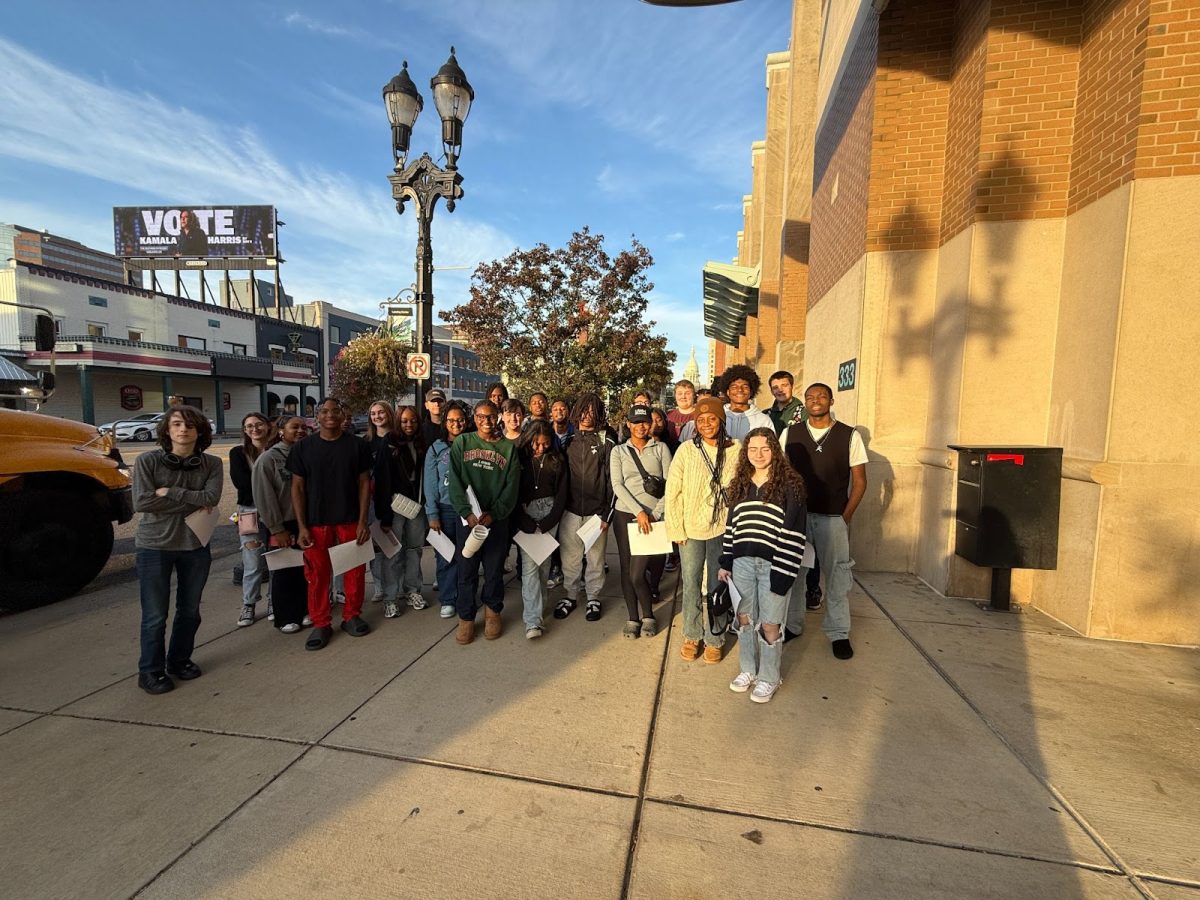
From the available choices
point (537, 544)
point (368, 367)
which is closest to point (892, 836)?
point (537, 544)

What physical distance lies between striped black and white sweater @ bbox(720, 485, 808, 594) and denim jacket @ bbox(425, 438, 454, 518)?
2.42 metres

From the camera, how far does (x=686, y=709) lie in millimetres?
3342

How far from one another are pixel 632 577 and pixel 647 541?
37 centimetres

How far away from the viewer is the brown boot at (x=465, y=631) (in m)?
4.27

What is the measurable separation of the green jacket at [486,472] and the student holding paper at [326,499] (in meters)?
0.77

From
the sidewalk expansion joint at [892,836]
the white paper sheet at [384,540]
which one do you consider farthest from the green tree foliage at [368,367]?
the sidewalk expansion joint at [892,836]

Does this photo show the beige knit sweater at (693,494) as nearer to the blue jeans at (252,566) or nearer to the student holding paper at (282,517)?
the student holding paper at (282,517)

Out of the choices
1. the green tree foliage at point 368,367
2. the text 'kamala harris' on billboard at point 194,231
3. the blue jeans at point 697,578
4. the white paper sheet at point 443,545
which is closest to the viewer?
the blue jeans at point 697,578

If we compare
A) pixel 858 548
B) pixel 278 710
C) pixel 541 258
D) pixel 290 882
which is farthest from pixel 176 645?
pixel 541 258

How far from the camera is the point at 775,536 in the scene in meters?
3.35

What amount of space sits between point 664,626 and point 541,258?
12.4 metres

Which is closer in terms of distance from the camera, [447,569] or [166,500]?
[166,500]

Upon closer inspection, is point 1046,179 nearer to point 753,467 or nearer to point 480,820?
point 753,467

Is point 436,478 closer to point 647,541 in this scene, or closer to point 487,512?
point 487,512
